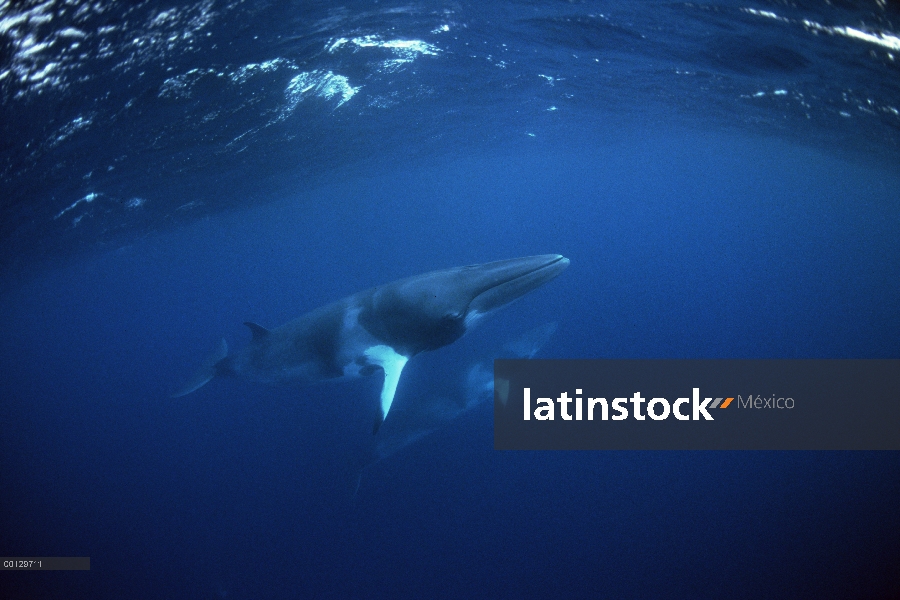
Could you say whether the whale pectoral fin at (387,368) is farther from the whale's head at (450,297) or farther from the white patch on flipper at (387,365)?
the whale's head at (450,297)

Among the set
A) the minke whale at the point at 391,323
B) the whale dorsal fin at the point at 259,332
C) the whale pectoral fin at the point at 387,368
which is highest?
the whale dorsal fin at the point at 259,332

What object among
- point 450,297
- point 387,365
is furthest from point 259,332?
point 450,297

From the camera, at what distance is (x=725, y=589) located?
11984 millimetres

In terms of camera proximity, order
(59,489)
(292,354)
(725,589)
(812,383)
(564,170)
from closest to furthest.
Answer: (292,354) → (725,589) → (812,383) → (59,489) → (564,170)

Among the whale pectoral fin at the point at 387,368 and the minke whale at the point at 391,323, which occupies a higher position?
the minke whale at the point at 391,323

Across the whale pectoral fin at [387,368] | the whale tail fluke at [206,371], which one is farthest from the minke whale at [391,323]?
the whale tail fluke at [206,371]

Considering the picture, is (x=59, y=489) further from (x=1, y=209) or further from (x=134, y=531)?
(x=1, y=209)

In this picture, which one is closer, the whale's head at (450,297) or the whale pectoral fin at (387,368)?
the whale's head at (450,297)

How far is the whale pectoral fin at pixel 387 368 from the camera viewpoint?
7633mm

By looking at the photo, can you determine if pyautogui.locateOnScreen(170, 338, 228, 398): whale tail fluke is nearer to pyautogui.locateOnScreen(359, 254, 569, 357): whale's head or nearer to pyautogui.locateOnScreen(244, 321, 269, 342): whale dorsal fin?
pyautogui.locateOnScreen(244, 321, 269, 342): whale dorsal fin

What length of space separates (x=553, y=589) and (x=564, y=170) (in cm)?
6288

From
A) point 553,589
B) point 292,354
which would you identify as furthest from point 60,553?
point 553,589

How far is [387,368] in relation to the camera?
815 cm

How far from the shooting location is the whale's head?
725 cm
